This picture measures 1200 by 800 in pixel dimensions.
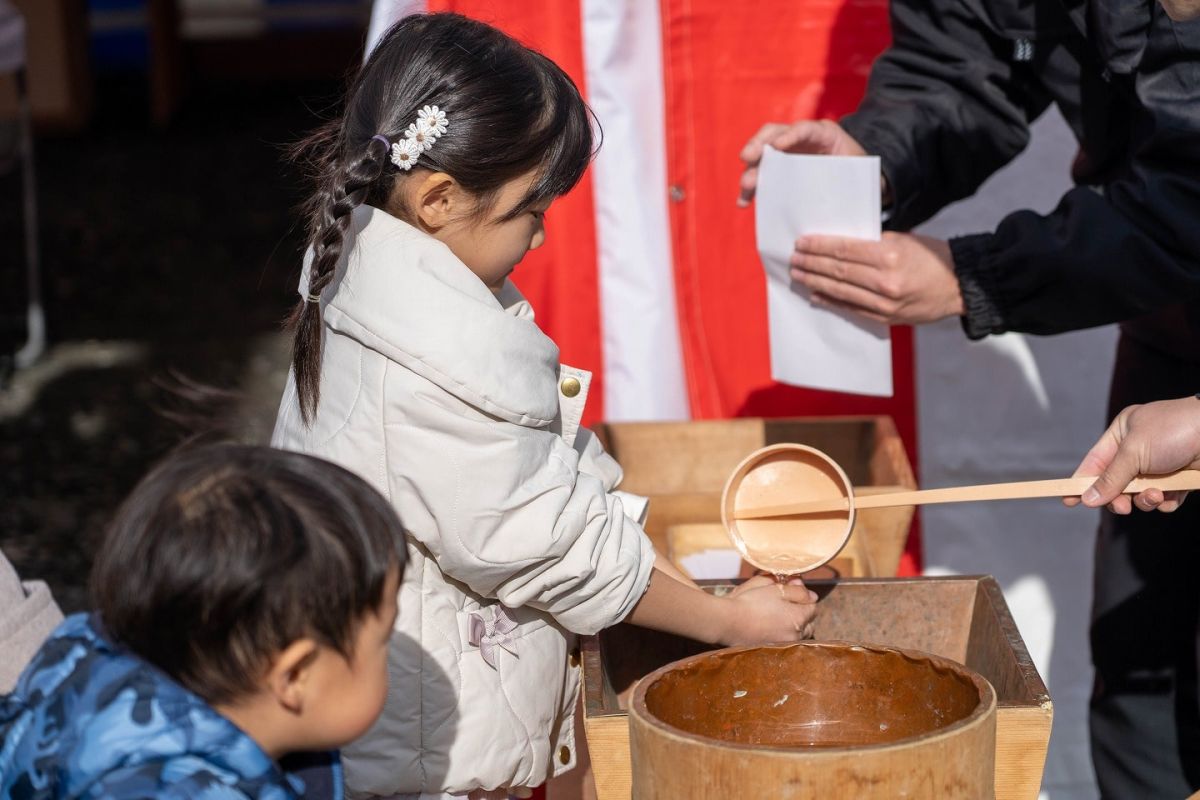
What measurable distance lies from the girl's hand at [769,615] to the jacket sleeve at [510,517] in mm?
141

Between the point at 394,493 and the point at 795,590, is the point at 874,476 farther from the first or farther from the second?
Result: the point at 394,493

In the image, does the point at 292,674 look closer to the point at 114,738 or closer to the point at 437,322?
the point at 114,738

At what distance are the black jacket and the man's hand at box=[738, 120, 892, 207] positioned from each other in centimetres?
3

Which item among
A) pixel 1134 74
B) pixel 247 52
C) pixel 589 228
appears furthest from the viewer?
pixel 247 52

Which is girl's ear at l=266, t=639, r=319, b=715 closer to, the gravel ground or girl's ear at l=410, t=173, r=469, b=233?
girl's ear at l=410, t=173, r=469, b=233

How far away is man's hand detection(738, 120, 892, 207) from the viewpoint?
1830 mm

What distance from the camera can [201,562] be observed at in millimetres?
901

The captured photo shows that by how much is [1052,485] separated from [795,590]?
0.27 m

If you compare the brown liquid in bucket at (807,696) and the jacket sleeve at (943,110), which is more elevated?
the jacket sleeve at (943,110)

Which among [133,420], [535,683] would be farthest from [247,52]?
[535,683]

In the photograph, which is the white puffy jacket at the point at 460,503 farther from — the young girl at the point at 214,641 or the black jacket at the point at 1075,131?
the black jacket at the point at 1075,131

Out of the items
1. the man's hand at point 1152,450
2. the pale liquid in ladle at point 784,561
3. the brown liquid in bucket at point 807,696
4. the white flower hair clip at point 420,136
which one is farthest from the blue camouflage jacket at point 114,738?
the man's hand at point 1152,450

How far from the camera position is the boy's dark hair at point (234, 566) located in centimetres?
91

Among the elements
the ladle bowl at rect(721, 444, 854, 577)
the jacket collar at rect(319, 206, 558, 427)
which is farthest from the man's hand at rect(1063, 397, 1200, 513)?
the jacket collar at rect(319, 206, 558, 427)
